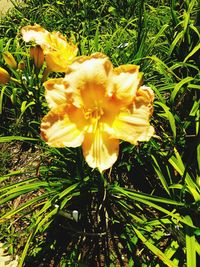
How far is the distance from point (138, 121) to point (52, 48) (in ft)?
1.46

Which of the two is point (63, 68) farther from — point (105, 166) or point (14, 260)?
point (14, 260)

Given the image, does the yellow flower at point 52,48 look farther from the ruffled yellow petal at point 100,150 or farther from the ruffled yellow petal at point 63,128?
the ruffled yellow petal at point 100,150

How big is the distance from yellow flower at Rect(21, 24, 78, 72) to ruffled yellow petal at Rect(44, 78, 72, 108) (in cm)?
12

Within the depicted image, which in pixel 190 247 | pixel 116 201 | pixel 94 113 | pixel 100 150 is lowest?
pixel 190 247

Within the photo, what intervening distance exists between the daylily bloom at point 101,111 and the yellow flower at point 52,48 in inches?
4.9

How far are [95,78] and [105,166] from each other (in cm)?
31

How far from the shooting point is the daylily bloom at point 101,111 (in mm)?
1263

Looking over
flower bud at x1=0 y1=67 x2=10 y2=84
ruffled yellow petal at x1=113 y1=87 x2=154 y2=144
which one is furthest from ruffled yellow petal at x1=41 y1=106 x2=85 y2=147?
flower bud at x1=0 y1=67 x2=10 y2=84

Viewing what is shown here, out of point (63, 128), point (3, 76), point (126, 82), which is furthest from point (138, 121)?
point (3, 76)

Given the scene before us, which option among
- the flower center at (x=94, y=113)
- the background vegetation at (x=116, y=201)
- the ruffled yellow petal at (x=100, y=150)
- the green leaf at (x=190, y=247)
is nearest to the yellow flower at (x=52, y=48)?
the background vegetation at (x=116, y=201)

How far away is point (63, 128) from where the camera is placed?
1301 mm

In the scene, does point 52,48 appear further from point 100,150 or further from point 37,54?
point 100,150

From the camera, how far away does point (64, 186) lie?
1753 mm

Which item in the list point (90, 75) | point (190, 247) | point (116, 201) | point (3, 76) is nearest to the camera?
point (90, 75)
